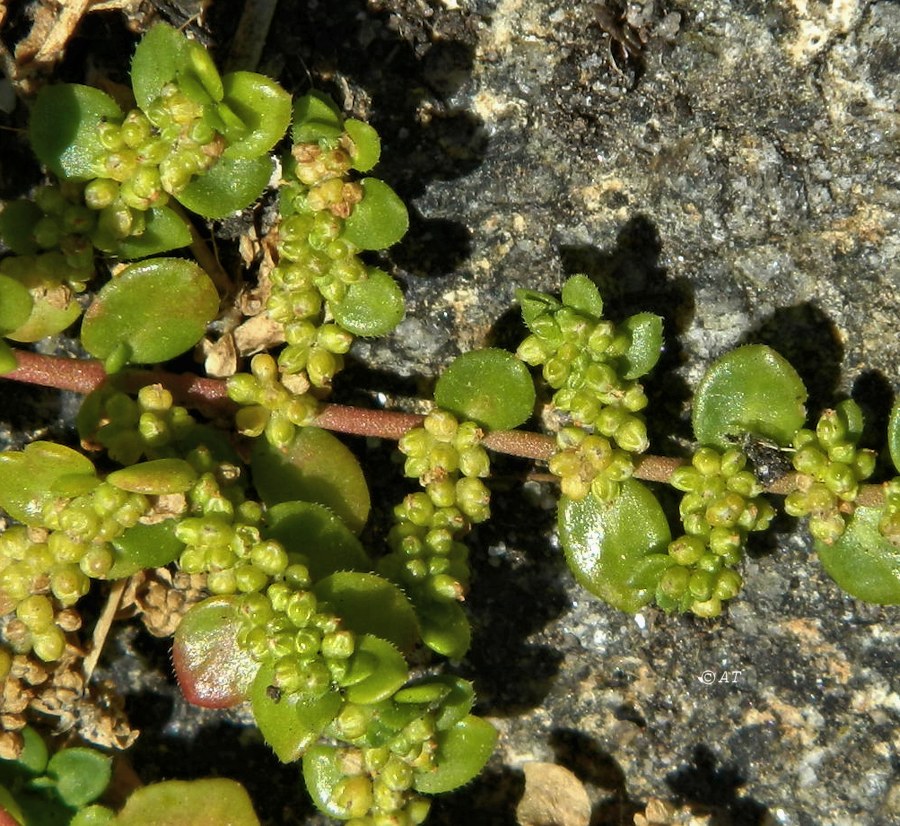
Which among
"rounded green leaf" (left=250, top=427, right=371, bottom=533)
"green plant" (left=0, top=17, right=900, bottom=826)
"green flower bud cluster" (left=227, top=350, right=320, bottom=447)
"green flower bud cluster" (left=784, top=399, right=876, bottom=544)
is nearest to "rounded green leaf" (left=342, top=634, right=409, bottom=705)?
"green plant" (left=0, top=17, right=900, bottom=826)

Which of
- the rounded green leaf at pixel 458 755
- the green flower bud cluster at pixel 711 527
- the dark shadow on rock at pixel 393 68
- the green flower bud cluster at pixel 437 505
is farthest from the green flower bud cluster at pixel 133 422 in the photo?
the green flower bud cluster at pixel 711 527

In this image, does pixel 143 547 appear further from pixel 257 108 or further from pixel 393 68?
pixel 393 68

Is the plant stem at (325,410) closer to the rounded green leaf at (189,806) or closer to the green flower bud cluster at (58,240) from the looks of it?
the green flower bud cluster at (58,240)

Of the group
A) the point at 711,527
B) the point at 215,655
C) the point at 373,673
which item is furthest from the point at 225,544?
the point at 711,527

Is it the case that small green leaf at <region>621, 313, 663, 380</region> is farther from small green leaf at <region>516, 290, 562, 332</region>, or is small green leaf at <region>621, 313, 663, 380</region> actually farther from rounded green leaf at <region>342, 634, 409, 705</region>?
rounded green leaf at <region>342, 634, 409, 705</region>

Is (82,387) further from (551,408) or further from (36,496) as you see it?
(551,408)
